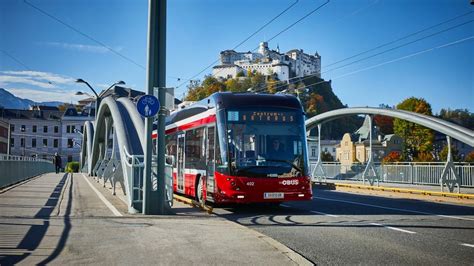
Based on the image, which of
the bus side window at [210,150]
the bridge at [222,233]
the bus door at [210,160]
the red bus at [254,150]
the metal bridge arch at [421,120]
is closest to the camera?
the bridge at [222,233]

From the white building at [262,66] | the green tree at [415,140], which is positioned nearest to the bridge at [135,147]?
the green tree at [415,140]

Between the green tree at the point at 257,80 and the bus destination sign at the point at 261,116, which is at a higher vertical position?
the green tree at the point at 257,80

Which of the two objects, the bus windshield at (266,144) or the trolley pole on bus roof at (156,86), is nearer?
the trolley pole on bus roof at (156,86)

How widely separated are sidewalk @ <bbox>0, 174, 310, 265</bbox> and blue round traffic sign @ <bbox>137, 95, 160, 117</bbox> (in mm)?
2476

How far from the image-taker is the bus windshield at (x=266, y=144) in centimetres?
1399

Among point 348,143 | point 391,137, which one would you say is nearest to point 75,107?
point 348,143

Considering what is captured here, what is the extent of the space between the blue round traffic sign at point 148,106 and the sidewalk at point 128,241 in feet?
8.12

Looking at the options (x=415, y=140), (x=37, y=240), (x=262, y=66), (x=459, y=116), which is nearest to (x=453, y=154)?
(x=415, y=140)

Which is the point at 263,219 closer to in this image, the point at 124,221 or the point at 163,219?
the point at 163,219

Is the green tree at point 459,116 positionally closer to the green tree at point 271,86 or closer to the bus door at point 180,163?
the green tree at point 271,86

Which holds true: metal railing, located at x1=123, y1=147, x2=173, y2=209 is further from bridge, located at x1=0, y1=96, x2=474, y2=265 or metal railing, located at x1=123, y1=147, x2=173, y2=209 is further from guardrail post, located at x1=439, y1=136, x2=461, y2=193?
guardrail post, located at x1=439, y1=136, x2=461, y2=193

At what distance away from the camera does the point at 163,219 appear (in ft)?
38.3

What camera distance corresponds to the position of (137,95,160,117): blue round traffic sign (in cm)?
1270

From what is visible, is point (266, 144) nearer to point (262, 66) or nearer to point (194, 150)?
point (194, 150)
